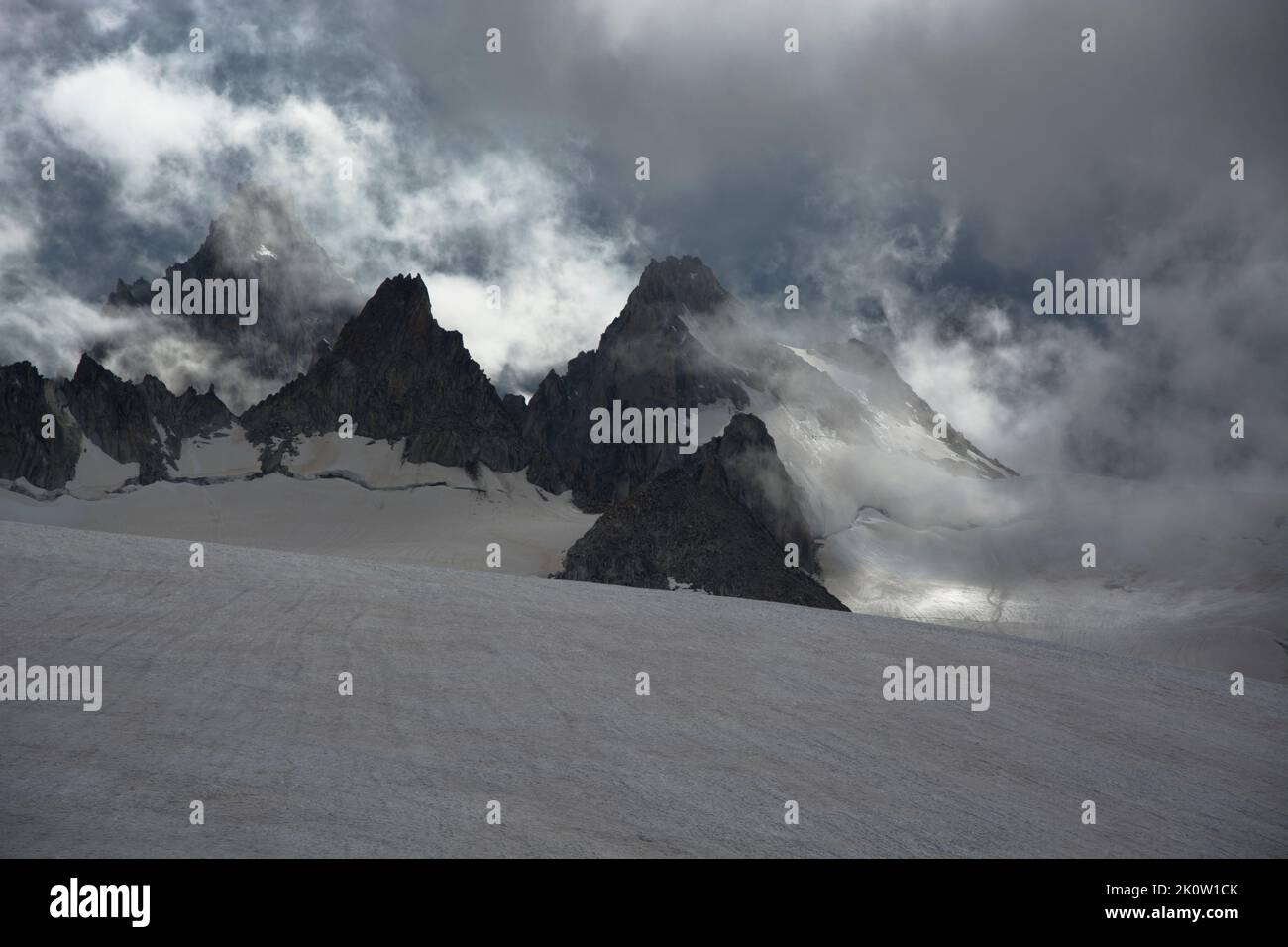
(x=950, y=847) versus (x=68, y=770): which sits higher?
(x=68, y=770)

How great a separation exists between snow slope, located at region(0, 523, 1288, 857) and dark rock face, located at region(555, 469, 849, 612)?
401 feet

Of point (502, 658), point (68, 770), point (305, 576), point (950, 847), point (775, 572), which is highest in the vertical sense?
point (775, 572)

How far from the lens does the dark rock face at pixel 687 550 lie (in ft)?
488

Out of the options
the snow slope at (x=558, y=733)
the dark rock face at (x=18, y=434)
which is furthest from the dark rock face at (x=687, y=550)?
the snow slope at (x=558, y=733)

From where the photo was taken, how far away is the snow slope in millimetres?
11508

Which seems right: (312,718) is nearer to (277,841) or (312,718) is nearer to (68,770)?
(68,770)

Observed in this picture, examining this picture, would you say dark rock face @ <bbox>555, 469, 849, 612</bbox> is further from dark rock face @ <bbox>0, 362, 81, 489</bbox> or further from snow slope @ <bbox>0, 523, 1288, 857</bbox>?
snow slope @ <bbox>0, 523, 1288, 857</bbox>

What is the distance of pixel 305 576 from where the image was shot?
25.6 metres

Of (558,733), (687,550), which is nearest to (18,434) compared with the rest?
(687,550)

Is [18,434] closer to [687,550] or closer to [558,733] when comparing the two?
[687,550]

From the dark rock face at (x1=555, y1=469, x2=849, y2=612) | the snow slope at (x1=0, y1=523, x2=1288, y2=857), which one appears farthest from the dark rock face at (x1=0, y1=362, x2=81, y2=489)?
the snow slope at (x1=0, y1=523, x2=1288, y2=857)
